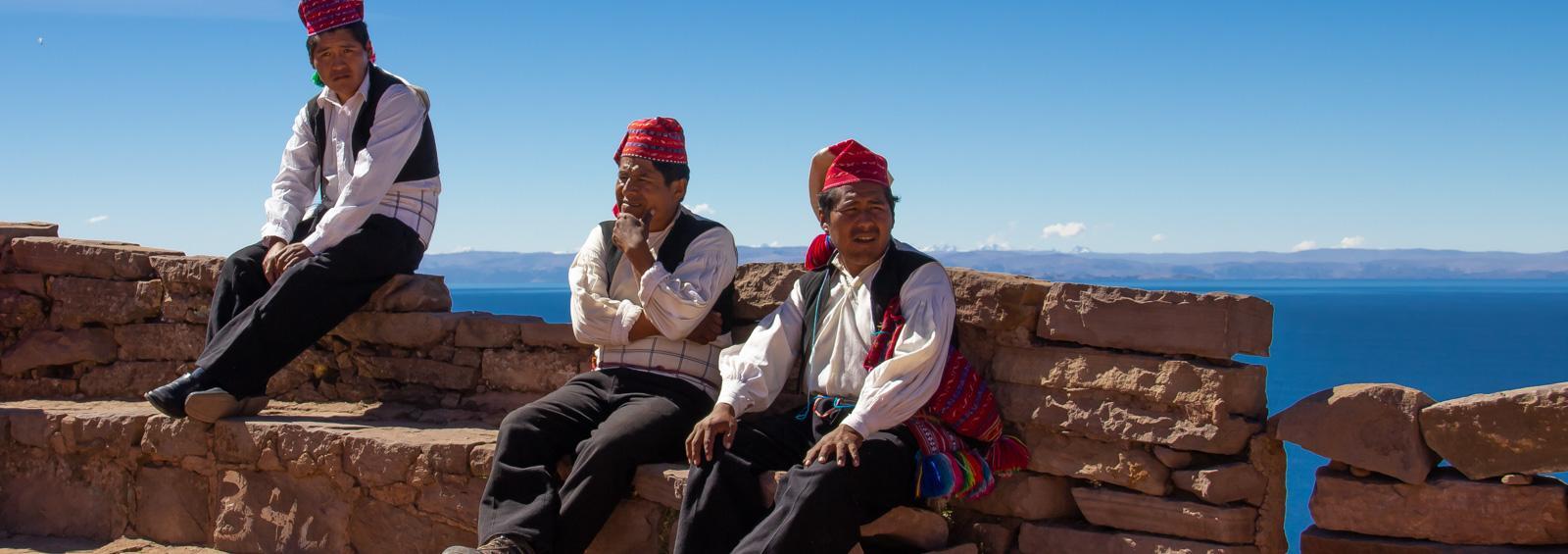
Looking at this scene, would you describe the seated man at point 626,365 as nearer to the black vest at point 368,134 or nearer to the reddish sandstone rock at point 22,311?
the black vest at point 368,134

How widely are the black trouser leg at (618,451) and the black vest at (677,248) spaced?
1.34 ft

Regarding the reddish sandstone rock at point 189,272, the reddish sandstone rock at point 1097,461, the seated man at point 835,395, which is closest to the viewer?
the seated man at point 835,395

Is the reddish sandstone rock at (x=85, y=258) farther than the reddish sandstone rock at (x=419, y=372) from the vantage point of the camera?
Yes

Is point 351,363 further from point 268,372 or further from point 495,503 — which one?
point 495,503

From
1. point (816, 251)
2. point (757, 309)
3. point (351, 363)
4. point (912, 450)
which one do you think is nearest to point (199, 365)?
point (351, 363)

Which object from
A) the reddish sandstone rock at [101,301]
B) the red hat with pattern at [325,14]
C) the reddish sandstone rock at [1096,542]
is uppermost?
the red hat with pattern at [325,14]

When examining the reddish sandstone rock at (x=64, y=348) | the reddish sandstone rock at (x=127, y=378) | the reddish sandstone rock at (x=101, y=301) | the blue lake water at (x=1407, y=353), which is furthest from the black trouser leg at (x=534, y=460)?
the blue lake water at (x=1407, y=353)

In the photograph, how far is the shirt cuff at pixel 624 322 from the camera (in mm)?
4418

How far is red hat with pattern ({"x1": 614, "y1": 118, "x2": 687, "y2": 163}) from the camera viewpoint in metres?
A: 4.57

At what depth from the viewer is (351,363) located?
586 cm

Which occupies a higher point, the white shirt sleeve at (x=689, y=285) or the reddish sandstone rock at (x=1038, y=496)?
the white shirt sleeve at (x=689, y=285)

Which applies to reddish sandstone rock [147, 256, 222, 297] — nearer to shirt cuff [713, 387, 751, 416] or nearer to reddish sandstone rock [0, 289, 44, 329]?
reddish sandstone rock [0, 289, 44, 329]

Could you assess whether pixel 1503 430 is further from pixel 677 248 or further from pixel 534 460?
pixel 534 460

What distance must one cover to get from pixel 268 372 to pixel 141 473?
0.75 meters
